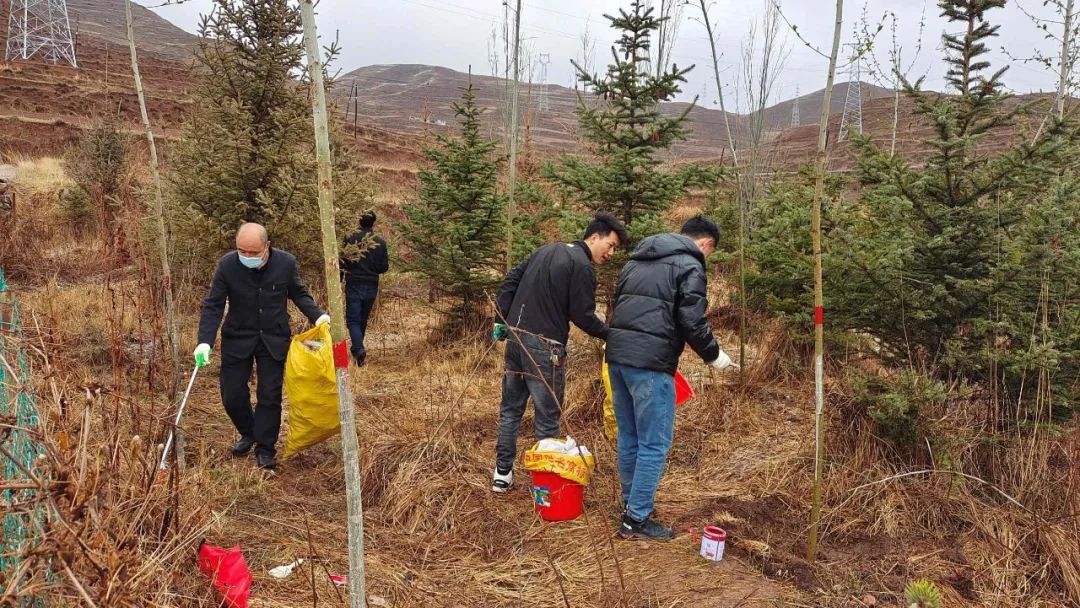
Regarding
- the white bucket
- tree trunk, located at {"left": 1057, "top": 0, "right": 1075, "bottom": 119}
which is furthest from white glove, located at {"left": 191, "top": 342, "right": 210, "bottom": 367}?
tree trunk, located at {"left": 1057, "top": 0, "right": 1075, "bottom": 119}

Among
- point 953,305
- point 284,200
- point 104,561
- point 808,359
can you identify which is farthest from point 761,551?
point 284,200

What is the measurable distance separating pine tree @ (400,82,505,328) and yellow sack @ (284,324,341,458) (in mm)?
3031

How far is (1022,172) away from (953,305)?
0.80 metres

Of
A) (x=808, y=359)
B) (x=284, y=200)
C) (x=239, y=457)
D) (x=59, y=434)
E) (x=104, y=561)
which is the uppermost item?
(x=284, y=200)

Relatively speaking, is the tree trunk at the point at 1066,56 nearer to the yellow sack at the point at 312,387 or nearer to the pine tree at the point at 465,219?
the pine tree at the point at 465,219

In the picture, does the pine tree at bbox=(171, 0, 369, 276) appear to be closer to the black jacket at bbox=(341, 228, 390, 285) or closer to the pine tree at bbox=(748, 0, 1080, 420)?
the black jacket at bbox=(341, 228, 390, 285)

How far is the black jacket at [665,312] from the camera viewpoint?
337 centimetres

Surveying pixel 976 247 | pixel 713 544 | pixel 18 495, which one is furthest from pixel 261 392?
pixel 976 247

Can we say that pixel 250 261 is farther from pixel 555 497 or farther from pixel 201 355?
pixel 555 497

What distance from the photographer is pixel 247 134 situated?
5488 millimetres

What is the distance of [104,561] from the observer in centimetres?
180

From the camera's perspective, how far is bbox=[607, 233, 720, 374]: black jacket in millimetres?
3367

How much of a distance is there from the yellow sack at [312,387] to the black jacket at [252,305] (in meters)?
0.21

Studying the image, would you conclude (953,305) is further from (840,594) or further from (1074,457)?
(840,594)
